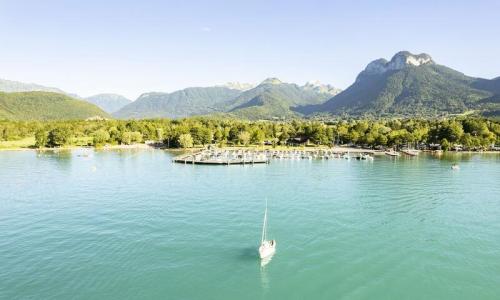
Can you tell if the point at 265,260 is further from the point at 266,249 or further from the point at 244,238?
the point at 244,238

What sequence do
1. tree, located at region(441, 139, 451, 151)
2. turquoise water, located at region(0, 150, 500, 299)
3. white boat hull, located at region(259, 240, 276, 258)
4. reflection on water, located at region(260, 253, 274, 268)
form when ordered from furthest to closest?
1. tree, located at region(441, 139, 451, 151)
2. white boat hull, located at region(259, 240, 276, 258)
3. reflection on water, located at region(260, 253, 274, 268)
4. turquoise water, located at region(0, 150, 500, 299)

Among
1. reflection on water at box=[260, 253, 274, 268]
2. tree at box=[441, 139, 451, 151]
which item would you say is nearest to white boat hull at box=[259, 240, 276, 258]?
reflection on water at box=[260, 253, 274, 268]

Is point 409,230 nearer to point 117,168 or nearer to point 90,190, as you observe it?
point 90,190

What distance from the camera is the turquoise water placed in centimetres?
3953

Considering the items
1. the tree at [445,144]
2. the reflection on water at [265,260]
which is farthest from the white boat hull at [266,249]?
the tree at [445,144]

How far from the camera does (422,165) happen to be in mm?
138500

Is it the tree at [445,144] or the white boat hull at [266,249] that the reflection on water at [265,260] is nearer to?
the white boat hull at [266,249]

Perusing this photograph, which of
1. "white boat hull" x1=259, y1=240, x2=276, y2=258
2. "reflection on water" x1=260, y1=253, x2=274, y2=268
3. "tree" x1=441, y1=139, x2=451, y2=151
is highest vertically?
"tree" x1=441, y1=139, x2=451, y2=151

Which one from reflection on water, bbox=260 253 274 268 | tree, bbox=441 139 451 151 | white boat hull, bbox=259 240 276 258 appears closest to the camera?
reflection on water, bbox=260 253 274 268

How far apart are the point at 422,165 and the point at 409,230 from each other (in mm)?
88821

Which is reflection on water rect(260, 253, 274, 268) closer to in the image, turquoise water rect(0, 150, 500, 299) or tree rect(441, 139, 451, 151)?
turquoise water rect(0, 150, 500, 299)

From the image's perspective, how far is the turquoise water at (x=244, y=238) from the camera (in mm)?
39531

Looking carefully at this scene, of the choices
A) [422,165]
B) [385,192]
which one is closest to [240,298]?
[385,192]

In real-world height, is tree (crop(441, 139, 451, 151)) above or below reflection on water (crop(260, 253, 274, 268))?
above
